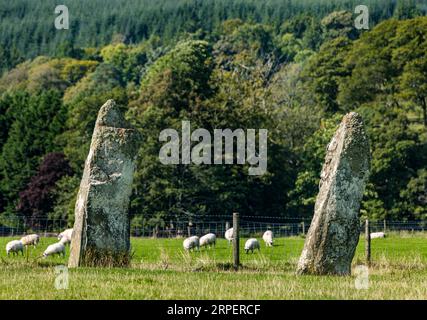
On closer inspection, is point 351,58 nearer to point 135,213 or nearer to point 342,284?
point 135,213

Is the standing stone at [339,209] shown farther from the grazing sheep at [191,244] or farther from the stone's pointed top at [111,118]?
the grazing sheep at [191,244]

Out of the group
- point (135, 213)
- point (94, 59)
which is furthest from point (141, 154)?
point (94, 59)

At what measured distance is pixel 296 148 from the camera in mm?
75750

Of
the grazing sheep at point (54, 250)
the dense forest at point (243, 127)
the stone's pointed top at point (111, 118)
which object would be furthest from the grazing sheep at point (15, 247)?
the dense forest at point (243, 127)

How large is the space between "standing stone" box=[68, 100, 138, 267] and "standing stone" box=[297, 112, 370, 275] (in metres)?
4.74

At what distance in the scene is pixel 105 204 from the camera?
82.6ft

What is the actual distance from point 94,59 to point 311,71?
3919 inches

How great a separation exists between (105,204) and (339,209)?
589 centimetres

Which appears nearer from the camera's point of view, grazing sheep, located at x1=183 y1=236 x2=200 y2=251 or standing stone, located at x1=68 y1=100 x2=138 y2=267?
standing stone, located at x1=68 y1=100 x2=138 y2=267

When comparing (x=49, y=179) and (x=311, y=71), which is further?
(x=311, y=71)

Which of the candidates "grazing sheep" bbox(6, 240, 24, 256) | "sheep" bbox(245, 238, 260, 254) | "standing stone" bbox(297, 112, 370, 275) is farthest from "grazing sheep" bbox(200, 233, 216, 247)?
"standing stone" bbox(297, 112, 370, 275)

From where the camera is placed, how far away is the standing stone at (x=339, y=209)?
23.5 meters

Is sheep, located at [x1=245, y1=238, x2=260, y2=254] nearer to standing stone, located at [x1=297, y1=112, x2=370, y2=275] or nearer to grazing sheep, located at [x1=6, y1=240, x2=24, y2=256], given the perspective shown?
grazing sheep, located at [x1=6, y1=240, x2=24, y2=256]

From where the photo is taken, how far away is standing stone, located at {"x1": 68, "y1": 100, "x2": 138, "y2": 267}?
24891 mm
